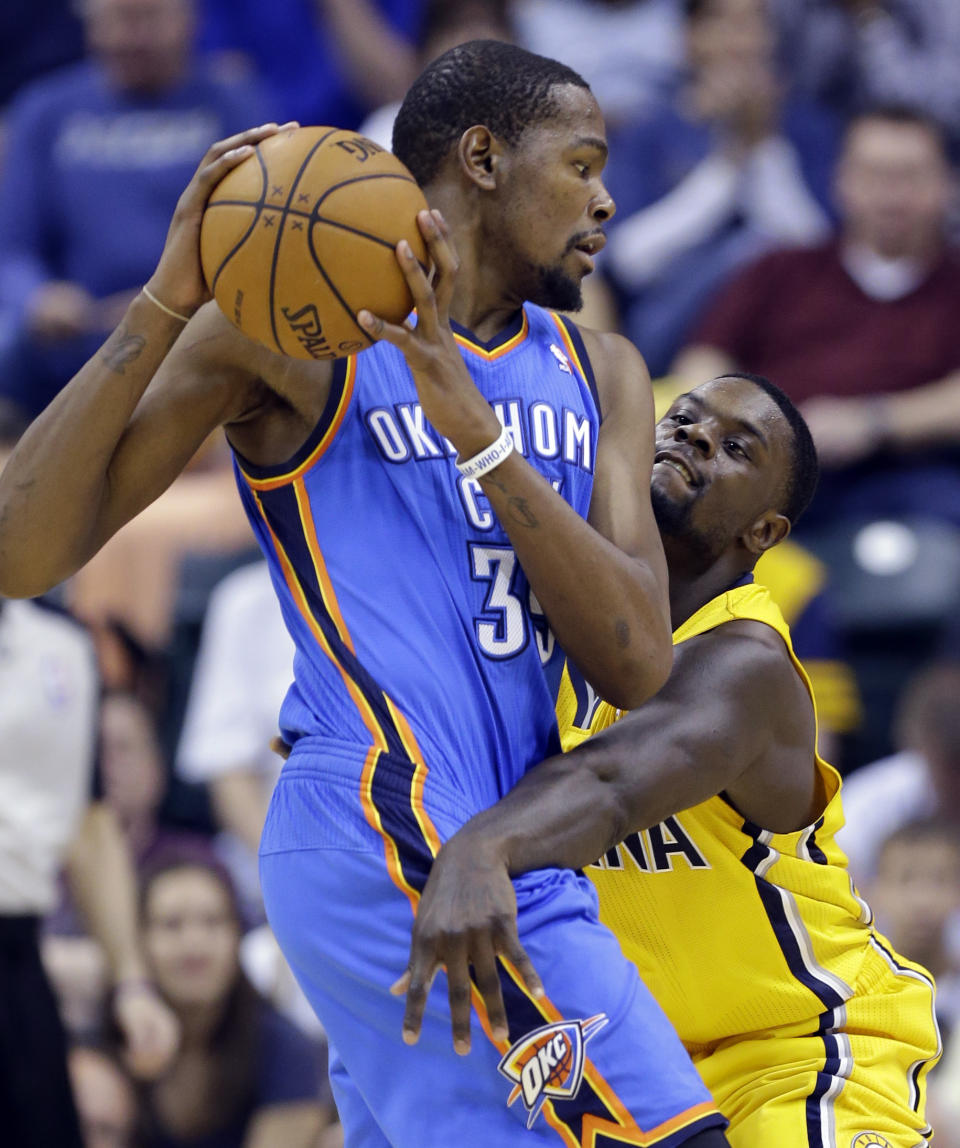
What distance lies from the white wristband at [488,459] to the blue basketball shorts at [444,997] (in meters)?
0.49

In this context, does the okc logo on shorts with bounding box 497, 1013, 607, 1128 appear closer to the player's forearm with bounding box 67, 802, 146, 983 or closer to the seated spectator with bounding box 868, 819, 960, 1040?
the seated spectator with bounding box 868, 819, 960, 1040

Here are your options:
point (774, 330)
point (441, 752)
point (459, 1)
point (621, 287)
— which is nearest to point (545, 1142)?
point (441, 752)

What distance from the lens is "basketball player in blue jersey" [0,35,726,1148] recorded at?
9.71 ft

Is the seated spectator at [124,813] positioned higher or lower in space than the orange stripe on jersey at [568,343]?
lower

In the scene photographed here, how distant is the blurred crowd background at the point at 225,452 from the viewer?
6785mm

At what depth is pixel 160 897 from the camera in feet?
23.1

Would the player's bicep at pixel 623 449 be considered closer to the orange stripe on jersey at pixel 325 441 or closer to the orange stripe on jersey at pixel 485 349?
the orange stripe on jersey at pixel 485 349

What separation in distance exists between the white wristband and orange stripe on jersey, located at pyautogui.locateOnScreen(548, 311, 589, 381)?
0.50 meters

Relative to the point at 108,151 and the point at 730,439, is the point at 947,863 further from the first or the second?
the point at 108,151

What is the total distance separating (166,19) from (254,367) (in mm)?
6341

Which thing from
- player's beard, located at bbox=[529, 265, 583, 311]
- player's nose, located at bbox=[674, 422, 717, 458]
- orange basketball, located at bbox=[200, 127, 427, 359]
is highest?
orange basketball, located at bbox=[200, 127, 427, 359]

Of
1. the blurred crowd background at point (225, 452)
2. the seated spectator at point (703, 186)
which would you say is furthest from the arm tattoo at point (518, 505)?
the seated spectator at point (703, 186)

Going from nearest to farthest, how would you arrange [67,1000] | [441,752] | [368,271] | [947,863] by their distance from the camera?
[368,271] < [441,752] < [947,863] < [67,1000]

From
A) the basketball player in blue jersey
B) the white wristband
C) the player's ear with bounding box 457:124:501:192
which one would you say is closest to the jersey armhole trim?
the basketball player in blue jersey
